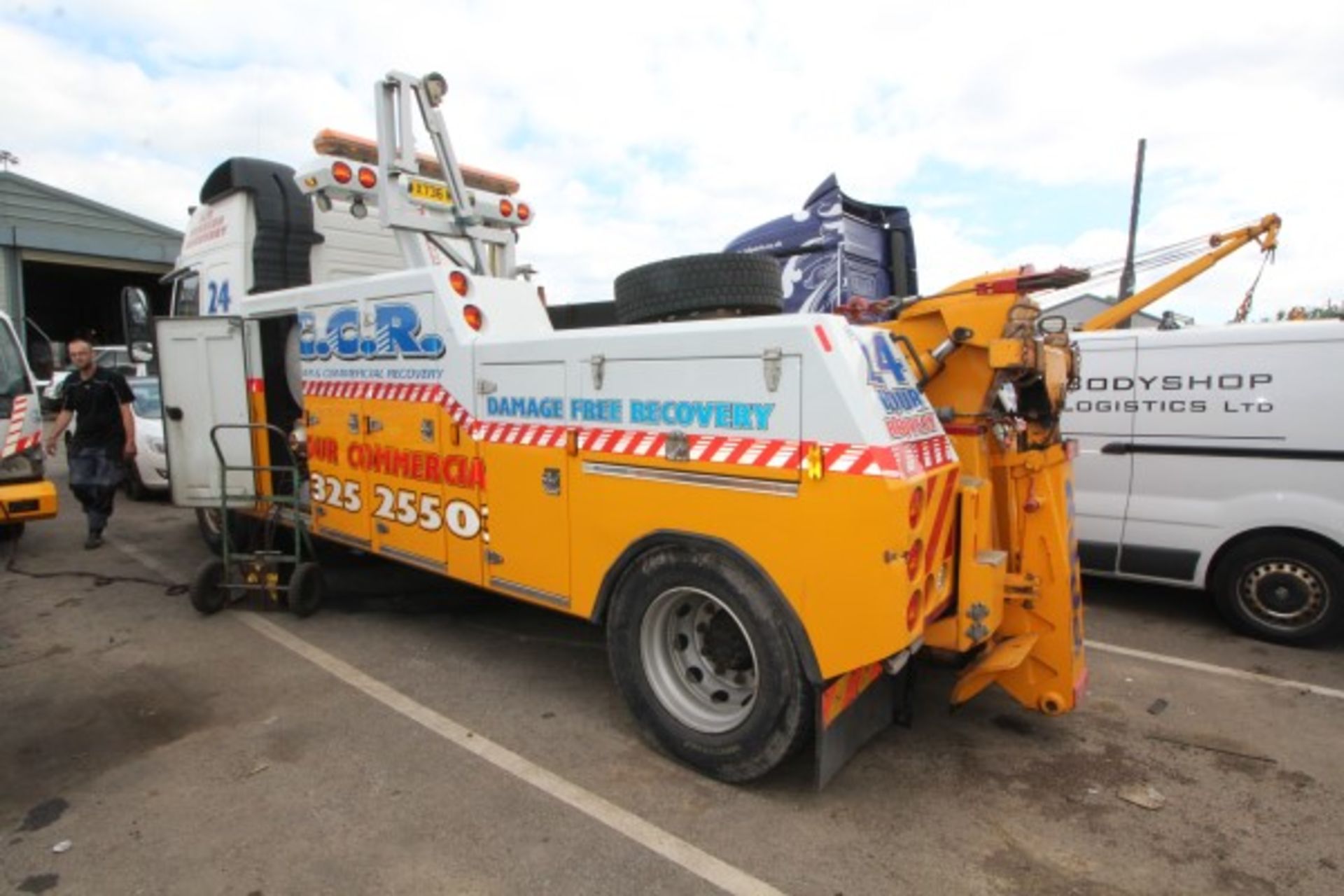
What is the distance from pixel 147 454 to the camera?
9.42 m

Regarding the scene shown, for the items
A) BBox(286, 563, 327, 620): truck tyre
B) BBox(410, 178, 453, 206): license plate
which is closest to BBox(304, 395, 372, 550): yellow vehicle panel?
BBox(286, 563, 327, 620): truck tyre

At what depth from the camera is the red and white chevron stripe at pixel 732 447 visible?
278cm

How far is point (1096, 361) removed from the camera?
570 cm

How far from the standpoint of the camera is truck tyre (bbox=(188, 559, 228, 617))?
17.6 feet

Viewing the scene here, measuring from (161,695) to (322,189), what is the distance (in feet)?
10.6

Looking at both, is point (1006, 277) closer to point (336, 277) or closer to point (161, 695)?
point (161, 695)

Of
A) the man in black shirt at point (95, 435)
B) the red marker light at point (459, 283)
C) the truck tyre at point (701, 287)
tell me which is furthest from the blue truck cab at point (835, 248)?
the man in black shirt at point (95, 435)

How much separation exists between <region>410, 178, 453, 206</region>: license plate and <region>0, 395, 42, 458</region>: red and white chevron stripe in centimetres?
473

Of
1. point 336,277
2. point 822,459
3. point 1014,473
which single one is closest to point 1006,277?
point 1014,473

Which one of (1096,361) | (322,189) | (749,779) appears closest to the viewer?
(749,779)

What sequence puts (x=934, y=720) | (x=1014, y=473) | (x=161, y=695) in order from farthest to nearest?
1. (x=161, y=695)
2. (x=934, y=720)
3. (x=1014, y=473)

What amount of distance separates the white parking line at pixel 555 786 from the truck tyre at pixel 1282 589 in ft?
14.0

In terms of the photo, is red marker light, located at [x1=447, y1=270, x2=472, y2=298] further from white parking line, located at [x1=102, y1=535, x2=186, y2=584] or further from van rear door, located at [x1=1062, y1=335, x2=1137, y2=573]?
van rear door, located at [x1=1062, y1=335, x2=1137, y2=573]

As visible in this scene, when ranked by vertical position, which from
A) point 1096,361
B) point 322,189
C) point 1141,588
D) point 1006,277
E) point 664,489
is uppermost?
point 322,189
